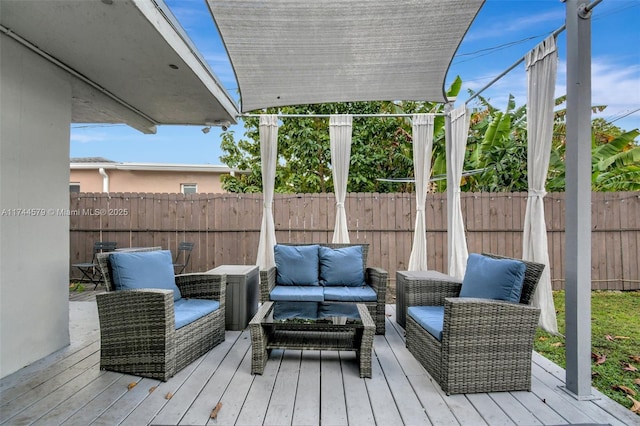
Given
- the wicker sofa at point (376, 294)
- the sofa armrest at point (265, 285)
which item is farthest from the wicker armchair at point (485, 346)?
the sofa armrest at point (265, 285)

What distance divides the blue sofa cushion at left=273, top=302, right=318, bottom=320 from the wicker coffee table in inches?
1.4

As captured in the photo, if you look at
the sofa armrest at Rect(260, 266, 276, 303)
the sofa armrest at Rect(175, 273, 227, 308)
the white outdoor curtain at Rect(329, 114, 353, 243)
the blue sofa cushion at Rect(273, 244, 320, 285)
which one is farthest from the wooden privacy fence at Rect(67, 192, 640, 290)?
the sofa armrest at Rect(175, 273, 227, 308)

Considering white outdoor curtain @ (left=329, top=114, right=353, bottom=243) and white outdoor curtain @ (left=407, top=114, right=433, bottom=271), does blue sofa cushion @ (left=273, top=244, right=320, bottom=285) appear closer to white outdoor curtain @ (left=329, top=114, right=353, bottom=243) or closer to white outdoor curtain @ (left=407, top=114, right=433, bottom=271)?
white outdoor curtain @ (left=329, top=114, right=353, bottom=243)

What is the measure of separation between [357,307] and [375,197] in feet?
10.8

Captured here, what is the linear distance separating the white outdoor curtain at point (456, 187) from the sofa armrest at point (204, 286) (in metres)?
2.95

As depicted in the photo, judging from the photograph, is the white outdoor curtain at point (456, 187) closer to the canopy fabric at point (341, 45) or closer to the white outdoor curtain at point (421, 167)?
the white outdoor curtain at point (421, 167)

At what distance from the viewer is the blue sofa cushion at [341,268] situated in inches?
166

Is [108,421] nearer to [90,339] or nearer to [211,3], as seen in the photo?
[90,339]

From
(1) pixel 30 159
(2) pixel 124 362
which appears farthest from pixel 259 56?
(2) pixel 124 362

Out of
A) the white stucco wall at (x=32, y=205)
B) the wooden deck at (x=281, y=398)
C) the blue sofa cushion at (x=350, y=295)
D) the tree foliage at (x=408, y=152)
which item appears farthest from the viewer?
the tree foliage at (x=408, y=152)

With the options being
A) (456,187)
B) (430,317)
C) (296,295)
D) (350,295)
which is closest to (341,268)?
(350,295)

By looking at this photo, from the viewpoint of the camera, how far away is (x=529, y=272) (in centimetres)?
277

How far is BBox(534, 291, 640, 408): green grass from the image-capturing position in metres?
2.72

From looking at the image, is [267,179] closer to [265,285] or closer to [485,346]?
[265,285]
